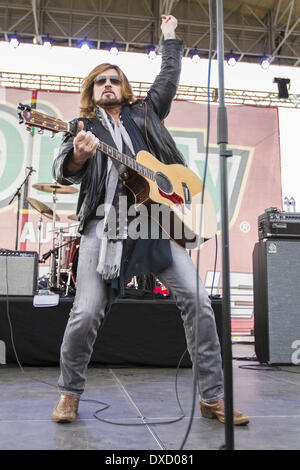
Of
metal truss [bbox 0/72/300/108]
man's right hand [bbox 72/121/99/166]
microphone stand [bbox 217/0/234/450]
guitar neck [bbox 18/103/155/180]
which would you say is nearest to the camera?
microphone stand [bbox 217/0/234/450]

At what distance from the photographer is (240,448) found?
149cm

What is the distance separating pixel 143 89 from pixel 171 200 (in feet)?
27.5

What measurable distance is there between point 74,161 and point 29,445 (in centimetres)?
115

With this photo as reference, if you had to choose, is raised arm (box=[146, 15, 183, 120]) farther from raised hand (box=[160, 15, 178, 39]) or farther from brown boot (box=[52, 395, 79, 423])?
brown boot (box=[52, 395, 79, 423])

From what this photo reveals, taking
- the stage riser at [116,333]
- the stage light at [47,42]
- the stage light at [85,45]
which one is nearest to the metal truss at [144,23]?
the stage light at [47,42]

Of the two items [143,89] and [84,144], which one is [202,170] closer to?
[143,89]

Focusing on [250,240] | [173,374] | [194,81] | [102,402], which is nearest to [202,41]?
[194,81]

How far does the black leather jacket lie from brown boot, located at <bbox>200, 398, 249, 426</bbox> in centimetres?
99

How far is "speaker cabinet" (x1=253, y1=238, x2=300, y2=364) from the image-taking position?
3791 mm

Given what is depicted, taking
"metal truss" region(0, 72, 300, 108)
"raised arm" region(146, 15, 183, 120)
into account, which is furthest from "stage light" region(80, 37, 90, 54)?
"raised arm" region(146, 15, 183, 120)

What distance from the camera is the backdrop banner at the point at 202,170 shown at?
7.28 m

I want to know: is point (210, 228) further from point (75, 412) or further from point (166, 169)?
point (75, 412)

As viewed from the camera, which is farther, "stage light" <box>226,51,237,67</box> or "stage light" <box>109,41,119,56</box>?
"stage light" <box>226,51,237,67</box>

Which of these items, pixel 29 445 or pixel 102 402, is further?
pixel 102 402
